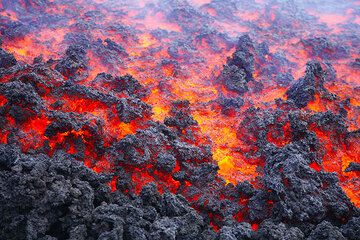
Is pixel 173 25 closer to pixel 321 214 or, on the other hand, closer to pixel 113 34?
pixel 113 34

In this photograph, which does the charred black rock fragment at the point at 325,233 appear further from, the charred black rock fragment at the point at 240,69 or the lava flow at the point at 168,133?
the charred black rock fragment at the point at 240,69

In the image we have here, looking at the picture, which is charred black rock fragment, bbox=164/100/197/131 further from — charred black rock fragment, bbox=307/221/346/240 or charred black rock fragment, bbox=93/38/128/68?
charred black rock fragment, bbox=307/221/346/240

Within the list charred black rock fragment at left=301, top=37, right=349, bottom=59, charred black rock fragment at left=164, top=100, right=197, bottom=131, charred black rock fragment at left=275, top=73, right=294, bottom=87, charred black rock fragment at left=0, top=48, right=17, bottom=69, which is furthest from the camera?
charred black rock fragment at left=301, top=37, right=349, bottom=59

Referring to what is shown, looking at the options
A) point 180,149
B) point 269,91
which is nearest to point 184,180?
point 180,149

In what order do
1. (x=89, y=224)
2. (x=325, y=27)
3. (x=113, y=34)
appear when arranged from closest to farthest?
(x=89, y=224) < (x=113, y=34) < (x=325, y=27)

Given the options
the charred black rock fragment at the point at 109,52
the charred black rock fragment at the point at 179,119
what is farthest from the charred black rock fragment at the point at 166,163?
the charred black rock fragment at the point at 109,52

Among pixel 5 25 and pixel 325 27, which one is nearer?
pixel 5 25

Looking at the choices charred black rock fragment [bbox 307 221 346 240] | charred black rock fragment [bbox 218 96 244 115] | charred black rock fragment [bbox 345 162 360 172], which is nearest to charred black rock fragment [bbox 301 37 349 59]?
charred black rock fragment [bbox 218 96 244 115]

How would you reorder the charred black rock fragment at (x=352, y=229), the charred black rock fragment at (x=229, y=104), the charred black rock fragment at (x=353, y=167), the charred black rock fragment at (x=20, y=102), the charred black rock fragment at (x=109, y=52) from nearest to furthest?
the charred black rock fragment at (x=352, y=229), the charred black rock fragment at (x=20, y=102), the charred black rock fragment at (x=353, y=167), the charred black rock fragment at (x=229, y=104), the charred black rock fragment at (x=109, y=52)

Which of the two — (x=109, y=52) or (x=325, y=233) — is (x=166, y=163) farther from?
(x=109, y=52)
